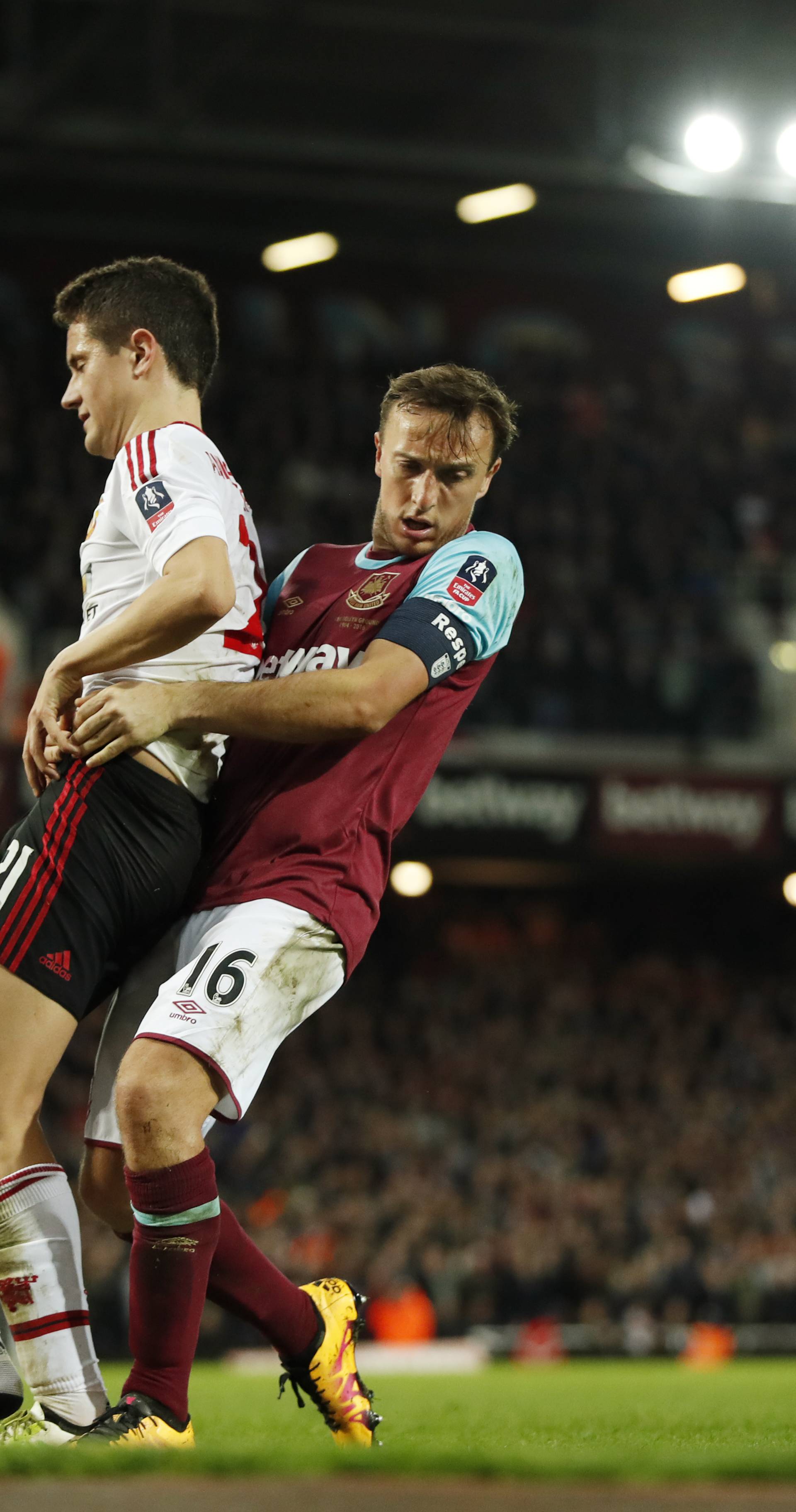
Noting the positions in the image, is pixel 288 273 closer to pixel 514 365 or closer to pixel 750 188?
pixel 514 365

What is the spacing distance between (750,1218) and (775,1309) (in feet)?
4.22

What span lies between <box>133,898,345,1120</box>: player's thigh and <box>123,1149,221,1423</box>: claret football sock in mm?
203

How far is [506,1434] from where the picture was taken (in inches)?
172

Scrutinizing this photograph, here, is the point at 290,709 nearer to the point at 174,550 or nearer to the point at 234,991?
the point at 174,550

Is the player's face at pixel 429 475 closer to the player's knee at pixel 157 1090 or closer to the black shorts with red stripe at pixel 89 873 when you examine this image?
the black shorts with red stripe at pixel 89 873

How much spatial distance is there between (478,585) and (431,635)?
192 millimetres

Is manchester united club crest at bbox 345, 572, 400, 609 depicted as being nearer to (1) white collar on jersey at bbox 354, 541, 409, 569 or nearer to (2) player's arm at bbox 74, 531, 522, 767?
(1) white collar on jersey at bbox 354, 541, 409, 569

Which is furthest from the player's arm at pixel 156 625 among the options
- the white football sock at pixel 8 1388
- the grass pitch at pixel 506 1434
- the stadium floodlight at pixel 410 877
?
the stadium floodlight at pixel 410 877

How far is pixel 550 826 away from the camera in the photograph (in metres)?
16.5

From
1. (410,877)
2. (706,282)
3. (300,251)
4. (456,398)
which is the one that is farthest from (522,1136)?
(456,398)

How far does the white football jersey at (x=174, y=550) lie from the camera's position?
145 inches

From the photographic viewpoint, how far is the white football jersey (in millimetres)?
3676

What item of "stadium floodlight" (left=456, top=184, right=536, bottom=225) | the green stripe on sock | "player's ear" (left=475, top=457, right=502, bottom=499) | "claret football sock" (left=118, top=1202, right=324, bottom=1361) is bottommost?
"claret football sock" (left=118, top=1202, right=324, bottom=1361)

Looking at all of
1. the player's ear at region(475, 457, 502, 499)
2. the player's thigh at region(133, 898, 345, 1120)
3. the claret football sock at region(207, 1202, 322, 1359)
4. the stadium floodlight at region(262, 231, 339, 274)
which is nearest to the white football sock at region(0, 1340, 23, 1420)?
the claret football sock at region(207, 1202, 322, 1359)
